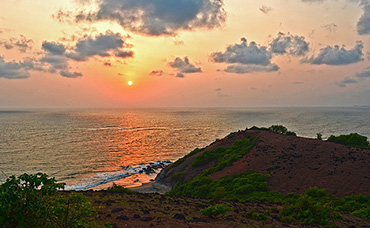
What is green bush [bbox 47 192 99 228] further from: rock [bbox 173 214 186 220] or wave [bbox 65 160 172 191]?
wave [bbox 65 160 172 191]

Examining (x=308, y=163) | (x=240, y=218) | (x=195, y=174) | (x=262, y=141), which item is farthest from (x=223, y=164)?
(x=240, y=218)

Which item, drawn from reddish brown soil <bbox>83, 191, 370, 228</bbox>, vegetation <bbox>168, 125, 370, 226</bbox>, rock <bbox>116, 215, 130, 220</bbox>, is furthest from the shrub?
vegetation <bbox>168, 125, 370, 226</bbox>

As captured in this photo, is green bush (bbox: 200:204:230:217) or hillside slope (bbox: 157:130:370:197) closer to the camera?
green bush (bbox: 200:204:230:217)

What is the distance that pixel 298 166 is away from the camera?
39.1 metres

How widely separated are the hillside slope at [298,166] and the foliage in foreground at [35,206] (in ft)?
98.9

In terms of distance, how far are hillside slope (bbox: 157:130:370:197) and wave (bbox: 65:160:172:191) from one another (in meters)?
8.48

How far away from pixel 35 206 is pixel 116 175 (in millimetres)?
50471

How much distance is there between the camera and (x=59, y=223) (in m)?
9.30

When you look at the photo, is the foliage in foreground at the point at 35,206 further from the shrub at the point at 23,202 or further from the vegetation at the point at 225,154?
the vegetation at the point at 225,154

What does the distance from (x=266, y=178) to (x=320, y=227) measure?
697 inches

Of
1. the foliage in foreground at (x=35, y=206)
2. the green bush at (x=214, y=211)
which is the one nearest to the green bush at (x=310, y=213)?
the green bush at (x=214, y=211)

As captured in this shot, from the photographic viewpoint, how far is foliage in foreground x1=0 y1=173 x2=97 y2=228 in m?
7.77

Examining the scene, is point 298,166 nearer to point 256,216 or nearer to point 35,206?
point 256,216

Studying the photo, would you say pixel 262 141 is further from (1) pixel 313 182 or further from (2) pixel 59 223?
(2) pixel 59 223
